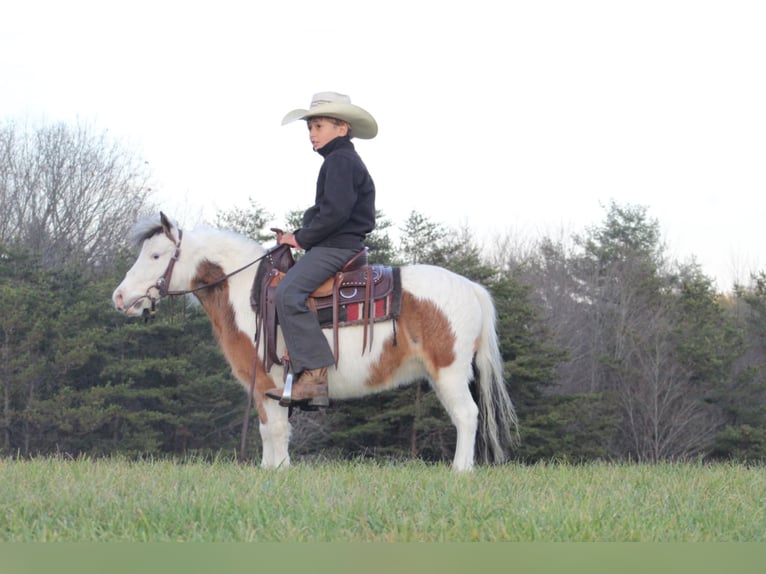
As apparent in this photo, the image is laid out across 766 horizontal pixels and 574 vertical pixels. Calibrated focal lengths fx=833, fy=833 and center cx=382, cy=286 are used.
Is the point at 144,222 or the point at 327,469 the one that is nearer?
the point at 327,469

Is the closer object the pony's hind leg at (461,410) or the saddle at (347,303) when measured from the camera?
the pony's hind leg at (461,410)

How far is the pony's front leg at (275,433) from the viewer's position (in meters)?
7.18

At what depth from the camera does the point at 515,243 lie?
47125 millimetres

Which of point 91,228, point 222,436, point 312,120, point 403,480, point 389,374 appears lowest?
point 222,436

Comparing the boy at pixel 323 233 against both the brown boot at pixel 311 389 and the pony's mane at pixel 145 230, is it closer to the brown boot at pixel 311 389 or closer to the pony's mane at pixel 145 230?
the brown boot at pixel 311 389

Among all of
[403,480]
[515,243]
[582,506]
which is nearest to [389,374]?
[403,480]

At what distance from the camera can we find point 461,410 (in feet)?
22.9

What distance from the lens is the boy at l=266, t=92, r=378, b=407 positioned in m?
6.84

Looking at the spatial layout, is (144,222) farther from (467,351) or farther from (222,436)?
(222,436)

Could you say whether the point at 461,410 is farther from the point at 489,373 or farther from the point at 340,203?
the point at 340,203

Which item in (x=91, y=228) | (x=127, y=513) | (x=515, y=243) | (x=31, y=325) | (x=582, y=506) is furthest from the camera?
(x=515, y=243)

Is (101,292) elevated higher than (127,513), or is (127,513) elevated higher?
(101,292)

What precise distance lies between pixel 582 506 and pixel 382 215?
30.8m

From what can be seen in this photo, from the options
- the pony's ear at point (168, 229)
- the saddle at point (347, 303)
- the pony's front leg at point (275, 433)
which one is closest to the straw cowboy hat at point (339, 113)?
the saddle at point (347, 303)
